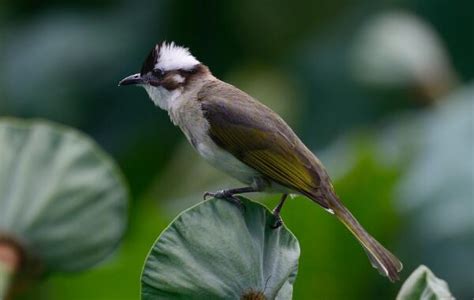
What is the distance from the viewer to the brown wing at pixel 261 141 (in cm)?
292

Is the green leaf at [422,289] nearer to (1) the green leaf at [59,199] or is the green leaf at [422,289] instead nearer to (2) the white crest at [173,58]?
(1) the green leaf at [59,199]

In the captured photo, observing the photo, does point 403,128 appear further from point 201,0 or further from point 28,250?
point 28,250

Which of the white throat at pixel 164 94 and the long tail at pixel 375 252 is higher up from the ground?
the white throat at pixel 164 94

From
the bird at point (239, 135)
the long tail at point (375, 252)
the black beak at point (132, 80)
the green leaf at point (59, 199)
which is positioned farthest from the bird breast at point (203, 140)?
the green leaf at point (59, 199)

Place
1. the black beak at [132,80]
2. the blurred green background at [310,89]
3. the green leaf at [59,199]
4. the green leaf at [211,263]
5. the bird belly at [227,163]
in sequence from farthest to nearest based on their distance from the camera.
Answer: the blurred green background at [310,89] < the black beak at [132,80] < the bird belly at [227,163] < the green leaf at [59,199] < the green leaf at [211,263]

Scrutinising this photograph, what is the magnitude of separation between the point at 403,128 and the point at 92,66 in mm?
2041

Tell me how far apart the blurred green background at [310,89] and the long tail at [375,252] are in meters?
0.97

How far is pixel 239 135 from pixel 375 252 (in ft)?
1.88

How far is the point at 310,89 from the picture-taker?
6559 mm

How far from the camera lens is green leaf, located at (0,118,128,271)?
105 inches

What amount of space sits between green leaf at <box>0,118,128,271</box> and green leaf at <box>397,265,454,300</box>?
2.39 ft

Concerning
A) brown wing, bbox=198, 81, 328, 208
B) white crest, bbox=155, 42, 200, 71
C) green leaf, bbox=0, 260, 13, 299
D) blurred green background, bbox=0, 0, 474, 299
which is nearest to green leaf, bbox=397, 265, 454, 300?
brown wing, bbox=198, 81, 328, 208

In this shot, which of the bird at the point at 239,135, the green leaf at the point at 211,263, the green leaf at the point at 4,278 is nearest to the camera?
the green leaf at the point at 211,263

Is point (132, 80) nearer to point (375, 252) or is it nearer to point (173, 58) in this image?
point (173, 58)
